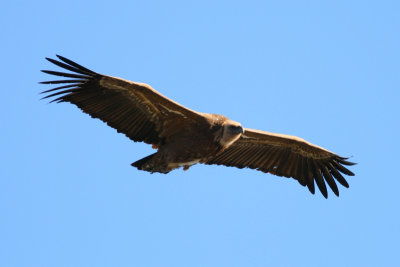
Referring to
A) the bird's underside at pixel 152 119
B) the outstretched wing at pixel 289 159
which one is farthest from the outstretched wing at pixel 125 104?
the outstretched wing at pixel 289 159

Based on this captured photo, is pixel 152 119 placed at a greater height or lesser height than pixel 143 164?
greater

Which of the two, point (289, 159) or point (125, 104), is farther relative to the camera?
point (289, 159)

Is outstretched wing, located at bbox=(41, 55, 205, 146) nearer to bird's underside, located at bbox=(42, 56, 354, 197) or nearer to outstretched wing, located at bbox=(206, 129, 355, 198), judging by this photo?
bird's underside, located at bbox=(42, 56, 354, 197)

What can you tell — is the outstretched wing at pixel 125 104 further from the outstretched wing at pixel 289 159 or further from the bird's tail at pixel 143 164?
the outstretched wing at pixel 289 159

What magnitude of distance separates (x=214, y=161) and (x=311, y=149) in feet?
6.82

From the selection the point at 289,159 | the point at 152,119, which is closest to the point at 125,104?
the point at 152,119

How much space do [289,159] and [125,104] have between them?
408cm

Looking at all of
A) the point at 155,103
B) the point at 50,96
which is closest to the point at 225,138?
the point at 155,103

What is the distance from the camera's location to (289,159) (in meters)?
14.1

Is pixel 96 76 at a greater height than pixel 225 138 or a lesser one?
greater

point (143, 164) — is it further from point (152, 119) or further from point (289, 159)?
point (289, 159)

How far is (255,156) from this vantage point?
13875mm

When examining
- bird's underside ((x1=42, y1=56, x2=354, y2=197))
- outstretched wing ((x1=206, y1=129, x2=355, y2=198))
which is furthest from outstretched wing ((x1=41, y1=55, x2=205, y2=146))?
outstretched wing ((x1=206, y1=129, x2=355, y2=198))

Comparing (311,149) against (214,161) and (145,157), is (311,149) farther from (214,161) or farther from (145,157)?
(145,157)
